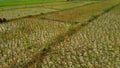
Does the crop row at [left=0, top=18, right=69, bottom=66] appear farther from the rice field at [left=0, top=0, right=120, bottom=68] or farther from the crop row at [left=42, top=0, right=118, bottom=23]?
the crop row at [left=42, top=0, right=118, bottom=23]

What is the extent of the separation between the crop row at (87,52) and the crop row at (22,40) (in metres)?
0.84

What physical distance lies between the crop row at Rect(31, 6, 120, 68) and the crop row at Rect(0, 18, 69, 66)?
0.84 meters

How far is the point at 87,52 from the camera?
7.18m

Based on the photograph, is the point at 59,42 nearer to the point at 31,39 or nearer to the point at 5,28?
the point at 31,39

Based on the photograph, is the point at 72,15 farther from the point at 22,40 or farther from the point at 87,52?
the point at 87,52

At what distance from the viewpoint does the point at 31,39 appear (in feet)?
29.2

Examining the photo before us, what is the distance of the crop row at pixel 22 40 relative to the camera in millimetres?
6863

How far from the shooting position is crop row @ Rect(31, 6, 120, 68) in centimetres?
617

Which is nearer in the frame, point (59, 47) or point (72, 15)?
point (59, 47)

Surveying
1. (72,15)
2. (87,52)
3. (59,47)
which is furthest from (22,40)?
(72,15)

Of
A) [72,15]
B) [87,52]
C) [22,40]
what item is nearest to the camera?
[87,52]

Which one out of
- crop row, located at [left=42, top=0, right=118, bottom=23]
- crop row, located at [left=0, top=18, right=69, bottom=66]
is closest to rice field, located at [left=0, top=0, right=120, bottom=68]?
crop row, located at [left=0, top=18, right=69, bottom=66]

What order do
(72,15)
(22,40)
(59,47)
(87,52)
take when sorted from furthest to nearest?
1. (72,15)
2. (22,40)
3. (59,47)
4. (87,52)

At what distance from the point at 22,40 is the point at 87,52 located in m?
3.22
